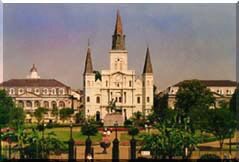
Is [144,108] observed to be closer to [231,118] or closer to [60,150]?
[231,118]

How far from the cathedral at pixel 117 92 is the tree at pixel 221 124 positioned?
13.8m

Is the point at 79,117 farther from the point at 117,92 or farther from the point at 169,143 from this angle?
the point at 169,143

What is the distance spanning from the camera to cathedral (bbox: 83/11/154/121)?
26.5 m

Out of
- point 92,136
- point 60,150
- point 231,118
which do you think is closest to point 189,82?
point 92,136

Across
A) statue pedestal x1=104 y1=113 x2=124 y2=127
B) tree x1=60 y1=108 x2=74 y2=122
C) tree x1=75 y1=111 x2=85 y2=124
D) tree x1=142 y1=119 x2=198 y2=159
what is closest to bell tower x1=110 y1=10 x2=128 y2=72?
tree x1=75 y1=111 x2=85 y2=124

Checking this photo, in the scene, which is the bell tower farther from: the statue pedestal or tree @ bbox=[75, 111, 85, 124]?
the statue pedestal

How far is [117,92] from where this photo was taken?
27.7m

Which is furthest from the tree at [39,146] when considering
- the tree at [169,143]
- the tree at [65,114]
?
the tree at [65,114]

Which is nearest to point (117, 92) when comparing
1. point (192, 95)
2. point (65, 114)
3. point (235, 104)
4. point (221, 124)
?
point (65, 114)

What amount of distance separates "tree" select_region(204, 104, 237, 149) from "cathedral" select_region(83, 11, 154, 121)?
1376 cm

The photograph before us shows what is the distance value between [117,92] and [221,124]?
52.3 ft

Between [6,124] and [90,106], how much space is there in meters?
15.0

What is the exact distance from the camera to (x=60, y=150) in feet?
32.0

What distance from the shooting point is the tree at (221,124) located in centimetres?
1176
